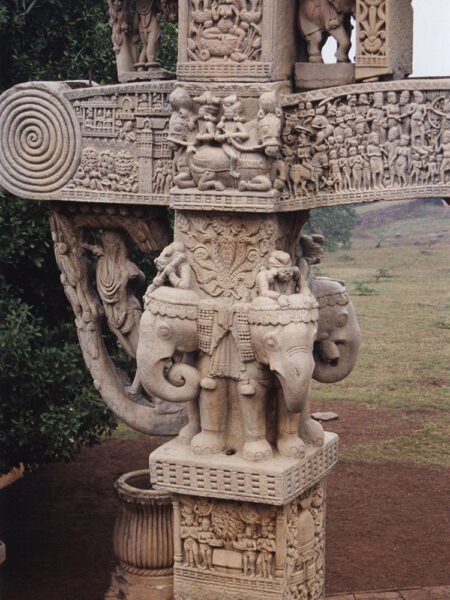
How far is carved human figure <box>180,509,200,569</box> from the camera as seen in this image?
5.86 m

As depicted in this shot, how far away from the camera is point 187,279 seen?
565cm

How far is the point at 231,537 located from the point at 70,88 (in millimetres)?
2605

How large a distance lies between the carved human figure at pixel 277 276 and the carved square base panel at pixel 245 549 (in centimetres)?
112

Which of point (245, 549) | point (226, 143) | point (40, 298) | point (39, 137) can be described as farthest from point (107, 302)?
point (40, 298)

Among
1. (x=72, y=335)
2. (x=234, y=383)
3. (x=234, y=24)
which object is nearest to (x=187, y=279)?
(x=234, y=383)

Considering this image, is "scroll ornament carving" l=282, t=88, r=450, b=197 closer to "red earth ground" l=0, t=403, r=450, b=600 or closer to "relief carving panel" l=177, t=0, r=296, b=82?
"relief carving panel" l=177, t=0, r=296, b=82

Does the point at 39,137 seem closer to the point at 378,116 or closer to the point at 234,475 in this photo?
the point at 378,116

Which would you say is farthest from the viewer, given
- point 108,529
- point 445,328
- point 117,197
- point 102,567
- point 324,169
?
point 445,328

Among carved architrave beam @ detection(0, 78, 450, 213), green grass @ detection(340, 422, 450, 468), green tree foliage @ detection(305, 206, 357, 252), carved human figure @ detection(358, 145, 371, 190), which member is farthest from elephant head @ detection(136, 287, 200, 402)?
green tree foliage @ detection(305, 206, 357, 252)

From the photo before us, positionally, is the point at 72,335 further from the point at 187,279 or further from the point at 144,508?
the point at 187,279

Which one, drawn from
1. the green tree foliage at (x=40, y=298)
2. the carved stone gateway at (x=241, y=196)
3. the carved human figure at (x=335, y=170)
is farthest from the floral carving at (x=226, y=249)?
the green tree foliage at (x=40, y=298)

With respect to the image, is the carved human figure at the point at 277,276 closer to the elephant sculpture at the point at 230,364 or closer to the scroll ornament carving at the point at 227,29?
the elephant sculpture at the point at 230,364

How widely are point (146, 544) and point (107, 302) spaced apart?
1.95 m

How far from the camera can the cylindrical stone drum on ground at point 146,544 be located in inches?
295
